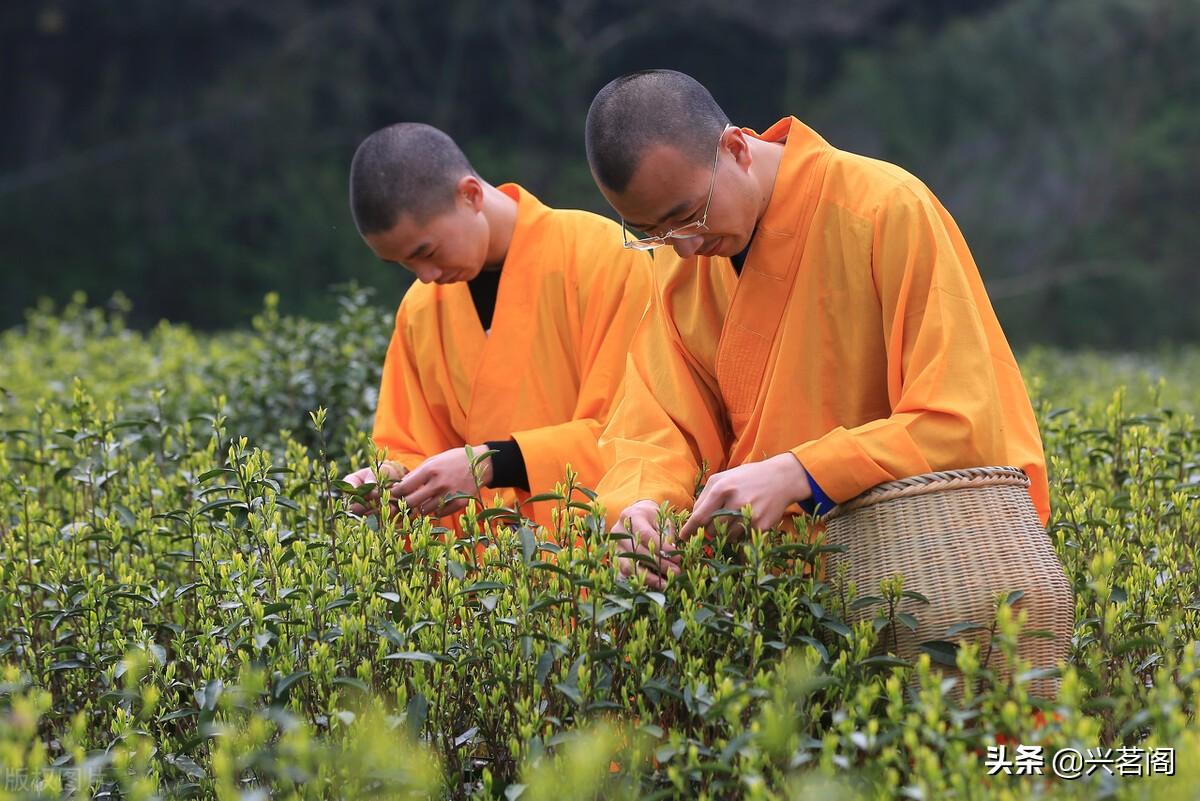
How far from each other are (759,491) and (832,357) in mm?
449

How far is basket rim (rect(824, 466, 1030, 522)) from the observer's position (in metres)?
2.44

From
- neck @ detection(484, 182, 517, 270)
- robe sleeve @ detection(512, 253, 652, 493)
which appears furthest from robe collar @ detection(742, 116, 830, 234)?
neck @ detection(484, 182, 517, 270)

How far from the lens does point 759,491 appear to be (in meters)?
2.47

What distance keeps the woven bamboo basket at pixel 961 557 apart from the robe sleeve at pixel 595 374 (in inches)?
40.8

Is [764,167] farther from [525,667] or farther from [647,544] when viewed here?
[525,667]

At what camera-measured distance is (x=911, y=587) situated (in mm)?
2350

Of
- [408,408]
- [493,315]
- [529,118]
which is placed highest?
[493,315]

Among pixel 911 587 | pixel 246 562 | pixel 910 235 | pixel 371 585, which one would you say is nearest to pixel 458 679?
pixel 371 585

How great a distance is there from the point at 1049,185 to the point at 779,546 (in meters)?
17.7

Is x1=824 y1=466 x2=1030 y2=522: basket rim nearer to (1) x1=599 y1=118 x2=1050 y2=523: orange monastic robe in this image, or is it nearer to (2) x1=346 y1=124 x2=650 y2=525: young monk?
(1) x1=599 y1=118 x2=1050 y2=523: orange monastic robe

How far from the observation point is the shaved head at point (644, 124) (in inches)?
106

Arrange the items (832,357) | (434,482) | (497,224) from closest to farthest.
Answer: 1. (832,357)
2. (434,482)
3. (497,224)

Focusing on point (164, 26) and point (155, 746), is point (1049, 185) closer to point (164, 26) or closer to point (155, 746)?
point (164, 26)

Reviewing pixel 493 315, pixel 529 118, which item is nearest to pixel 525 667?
pixel 493 315
